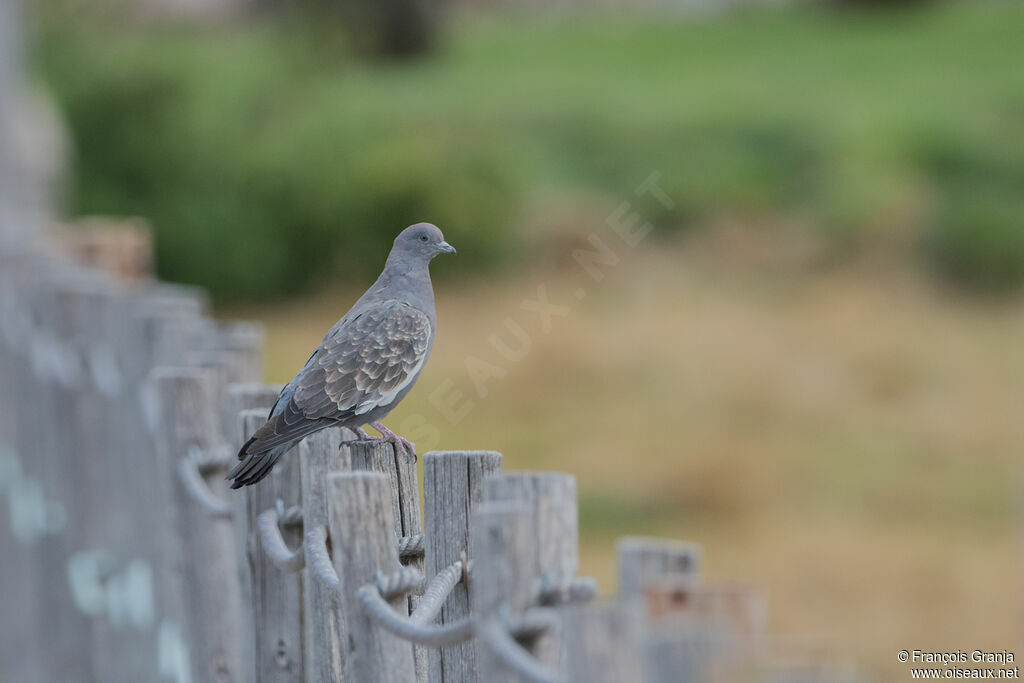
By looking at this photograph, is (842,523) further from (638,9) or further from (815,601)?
(638,9)

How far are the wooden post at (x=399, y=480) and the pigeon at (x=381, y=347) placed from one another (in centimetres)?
18

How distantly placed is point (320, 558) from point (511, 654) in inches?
24.8

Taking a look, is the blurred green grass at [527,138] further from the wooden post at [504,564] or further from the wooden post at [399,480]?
the wooden post at [504,564]

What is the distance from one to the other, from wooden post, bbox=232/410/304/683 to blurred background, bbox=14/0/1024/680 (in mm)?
1029

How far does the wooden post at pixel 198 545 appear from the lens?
2781mm

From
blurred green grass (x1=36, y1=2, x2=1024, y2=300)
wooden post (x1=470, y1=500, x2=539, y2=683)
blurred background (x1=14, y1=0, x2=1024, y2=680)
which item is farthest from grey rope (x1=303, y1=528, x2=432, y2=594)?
blurred green grass (x1=36, y1=2, x2=1024, y2=300)

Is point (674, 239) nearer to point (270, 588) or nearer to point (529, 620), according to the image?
point (270, 588)

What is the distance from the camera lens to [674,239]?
Answer: 11.2 metres

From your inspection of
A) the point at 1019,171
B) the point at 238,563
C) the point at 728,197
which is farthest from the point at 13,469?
the point at 1019,171

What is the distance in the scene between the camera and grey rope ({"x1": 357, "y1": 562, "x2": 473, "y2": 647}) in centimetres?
166

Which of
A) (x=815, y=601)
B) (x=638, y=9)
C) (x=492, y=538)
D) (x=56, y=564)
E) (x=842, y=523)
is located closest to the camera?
(x=492, y=538)

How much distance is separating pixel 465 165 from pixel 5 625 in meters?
6.36

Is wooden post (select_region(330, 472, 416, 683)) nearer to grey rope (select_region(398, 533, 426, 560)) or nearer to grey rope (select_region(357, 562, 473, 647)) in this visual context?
grey rope (select_region(357, 562, 473, 647))

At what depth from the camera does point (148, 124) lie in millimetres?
12859
